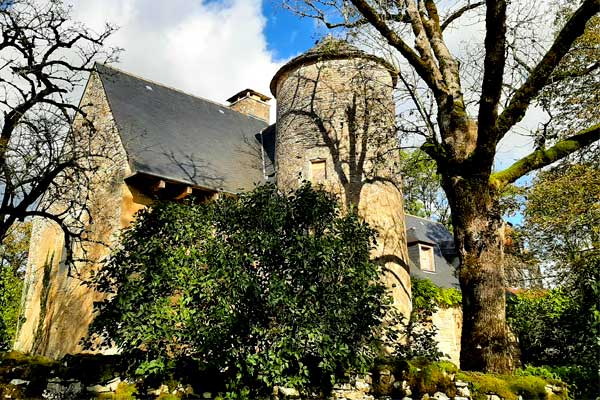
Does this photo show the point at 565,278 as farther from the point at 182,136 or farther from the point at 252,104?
the point at 252,104

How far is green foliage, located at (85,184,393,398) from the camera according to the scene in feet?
19.3

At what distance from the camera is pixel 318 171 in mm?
12750

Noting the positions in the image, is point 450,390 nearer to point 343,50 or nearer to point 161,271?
point 161,271

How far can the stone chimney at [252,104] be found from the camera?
67.1 feet

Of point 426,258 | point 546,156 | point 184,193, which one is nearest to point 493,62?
point 546,156

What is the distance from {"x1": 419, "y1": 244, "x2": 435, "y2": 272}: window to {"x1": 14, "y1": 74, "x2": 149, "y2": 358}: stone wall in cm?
1040

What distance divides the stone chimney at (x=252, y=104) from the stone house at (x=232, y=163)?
5.18m

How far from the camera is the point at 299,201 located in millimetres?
7273

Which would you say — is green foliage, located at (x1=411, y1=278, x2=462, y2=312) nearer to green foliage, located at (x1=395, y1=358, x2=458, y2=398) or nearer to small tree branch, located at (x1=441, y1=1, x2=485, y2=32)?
green foliage, located at (x1=395, y1=358, x2=458, y2=398)

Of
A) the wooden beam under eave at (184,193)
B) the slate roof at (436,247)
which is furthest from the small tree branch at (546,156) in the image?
the slate roof at (436,247)

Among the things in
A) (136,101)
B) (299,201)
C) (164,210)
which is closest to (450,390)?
(299,201)

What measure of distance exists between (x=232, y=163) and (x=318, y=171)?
3.51 metres

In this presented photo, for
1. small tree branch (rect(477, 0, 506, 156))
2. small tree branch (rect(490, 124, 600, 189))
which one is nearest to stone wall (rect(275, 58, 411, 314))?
small tree branch (rect(490, 124, 600, 189))

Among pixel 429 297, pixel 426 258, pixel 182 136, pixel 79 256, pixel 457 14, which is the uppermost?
pixel 457 14
